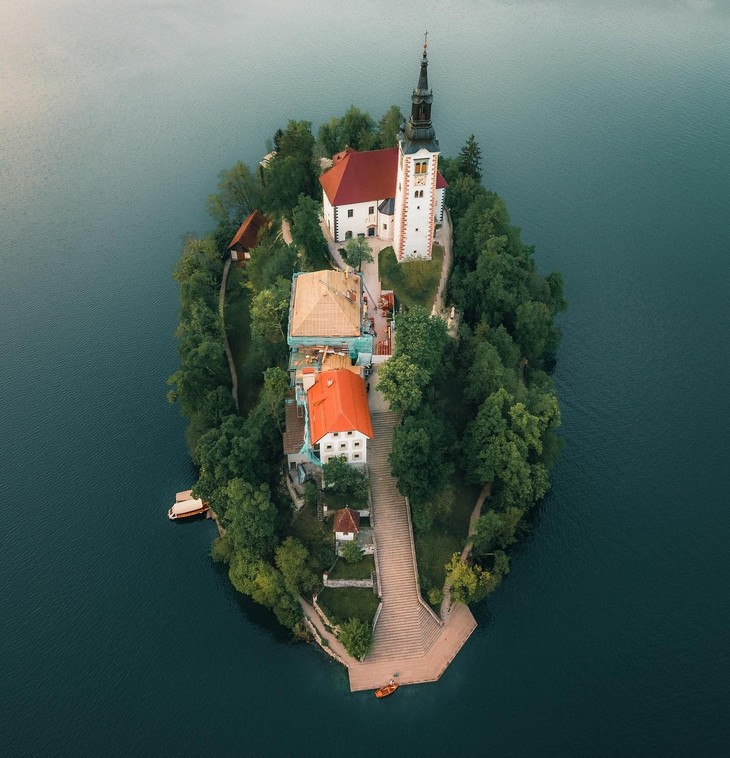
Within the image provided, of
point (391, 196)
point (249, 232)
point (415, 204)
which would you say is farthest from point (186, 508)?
point (391, 196)

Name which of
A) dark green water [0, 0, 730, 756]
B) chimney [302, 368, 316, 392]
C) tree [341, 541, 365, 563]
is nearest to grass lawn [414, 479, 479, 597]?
tree [341, 541, 365, 563]

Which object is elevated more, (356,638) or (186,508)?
(186,508)

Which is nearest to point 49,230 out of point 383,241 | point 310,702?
point 383,241

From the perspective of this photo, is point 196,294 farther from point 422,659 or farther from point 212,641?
point 422,659

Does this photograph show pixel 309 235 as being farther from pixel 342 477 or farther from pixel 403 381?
pixel 342 477

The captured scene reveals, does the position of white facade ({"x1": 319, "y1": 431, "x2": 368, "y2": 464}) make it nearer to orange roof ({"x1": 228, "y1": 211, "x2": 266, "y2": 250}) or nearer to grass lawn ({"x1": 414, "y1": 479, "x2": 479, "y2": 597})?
grass lawn ({"x1": 414, "y1": 479, "x2": 479, "y2": 597})
